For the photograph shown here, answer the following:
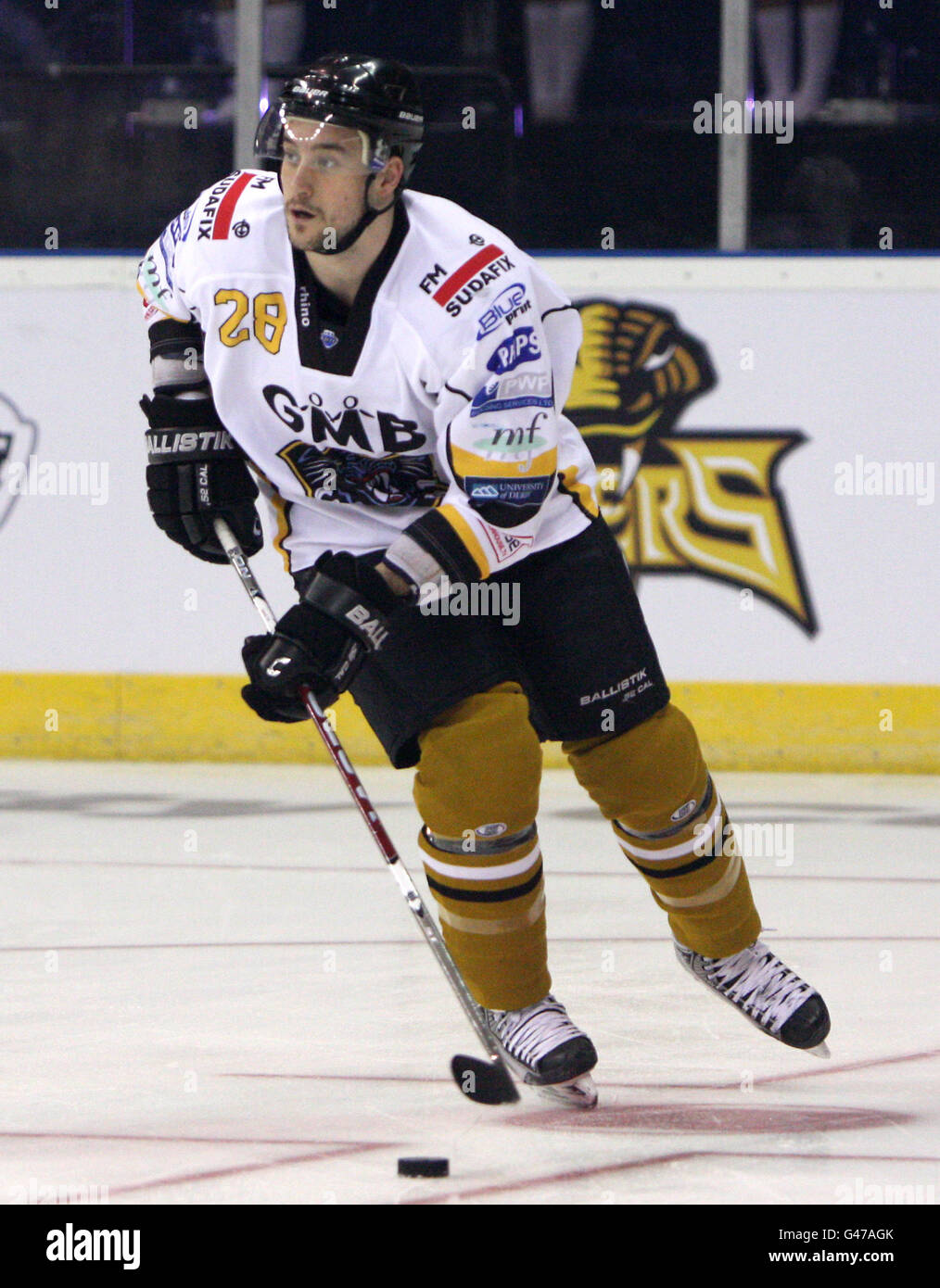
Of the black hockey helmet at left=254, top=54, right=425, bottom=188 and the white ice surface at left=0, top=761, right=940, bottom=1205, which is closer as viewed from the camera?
the white ice surface at left=0, top=761, right=940, bottom=1205

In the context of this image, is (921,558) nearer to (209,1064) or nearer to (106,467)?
(106,467)

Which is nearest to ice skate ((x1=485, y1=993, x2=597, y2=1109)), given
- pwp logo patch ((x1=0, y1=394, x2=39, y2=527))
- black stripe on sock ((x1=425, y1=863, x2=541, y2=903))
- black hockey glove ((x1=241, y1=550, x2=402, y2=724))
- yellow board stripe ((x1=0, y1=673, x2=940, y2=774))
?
black stripe on sock ((x1=425, y1=863, x2=541, y2=903))

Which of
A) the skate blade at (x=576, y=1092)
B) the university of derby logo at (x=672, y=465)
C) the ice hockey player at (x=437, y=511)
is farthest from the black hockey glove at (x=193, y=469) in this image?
the university of derby logo at (x=672, y=465)

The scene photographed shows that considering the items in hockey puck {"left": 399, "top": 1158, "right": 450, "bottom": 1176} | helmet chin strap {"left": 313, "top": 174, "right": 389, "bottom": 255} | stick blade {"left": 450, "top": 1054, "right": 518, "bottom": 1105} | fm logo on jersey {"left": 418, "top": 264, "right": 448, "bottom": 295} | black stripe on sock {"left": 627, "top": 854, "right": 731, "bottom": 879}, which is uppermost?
helmet chin strap {"left": 313, "top": 174, "right": 389, "bottom": 255}

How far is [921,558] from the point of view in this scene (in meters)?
6.70

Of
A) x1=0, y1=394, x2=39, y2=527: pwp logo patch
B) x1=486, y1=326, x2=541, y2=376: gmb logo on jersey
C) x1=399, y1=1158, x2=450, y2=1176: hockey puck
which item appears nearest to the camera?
x1=399, y1=1158, x2=450, y2=1176: hockey puck

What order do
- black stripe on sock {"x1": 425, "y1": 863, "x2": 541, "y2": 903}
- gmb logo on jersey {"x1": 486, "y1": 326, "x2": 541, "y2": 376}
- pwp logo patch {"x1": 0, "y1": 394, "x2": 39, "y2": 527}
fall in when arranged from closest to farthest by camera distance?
gmb logo on jersey {"x1": 486, "y1": 326, "x2": 541, "y2": 376} < black stripe on sock {"x1": 425, "y1": 863, "x2": 541, "y2": 903} < pwp logo patch {"x1": 0, "y1": 394, "x2": 39, "y2": 527}

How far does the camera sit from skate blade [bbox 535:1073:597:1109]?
288 cm

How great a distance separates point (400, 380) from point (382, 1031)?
1.04m

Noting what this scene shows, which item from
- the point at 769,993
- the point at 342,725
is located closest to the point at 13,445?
the point at 342,725

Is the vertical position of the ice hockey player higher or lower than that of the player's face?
lower

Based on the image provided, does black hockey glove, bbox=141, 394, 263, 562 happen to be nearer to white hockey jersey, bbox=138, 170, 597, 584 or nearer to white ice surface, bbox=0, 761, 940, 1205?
white hockey jersey, bbox=138, 170, 597, 584

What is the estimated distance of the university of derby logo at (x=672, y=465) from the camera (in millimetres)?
6773

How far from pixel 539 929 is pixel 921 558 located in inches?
157
